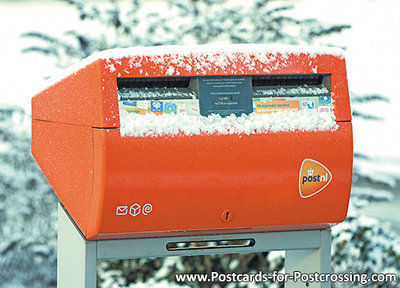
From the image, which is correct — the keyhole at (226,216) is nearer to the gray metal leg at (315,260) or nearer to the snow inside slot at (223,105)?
the snow inside slot at (223,105)

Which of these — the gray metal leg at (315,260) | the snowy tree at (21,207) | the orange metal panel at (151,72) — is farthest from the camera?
Answer: the snowy tree at (21,207)

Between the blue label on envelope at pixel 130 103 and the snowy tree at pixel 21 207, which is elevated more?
the blue label on envelope at pixel 130 103

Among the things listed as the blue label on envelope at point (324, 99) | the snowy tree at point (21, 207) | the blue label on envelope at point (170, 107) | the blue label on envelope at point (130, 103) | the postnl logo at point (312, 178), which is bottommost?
the snowy tree at point (21, 207)

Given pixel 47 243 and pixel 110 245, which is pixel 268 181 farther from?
pixel 47 243

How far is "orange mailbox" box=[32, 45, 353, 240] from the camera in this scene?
1.21m

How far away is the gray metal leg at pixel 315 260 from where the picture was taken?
1.50 m

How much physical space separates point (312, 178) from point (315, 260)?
32 cm

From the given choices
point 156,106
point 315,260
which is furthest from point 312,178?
point 156,106

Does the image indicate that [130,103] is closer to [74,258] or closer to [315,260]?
[74,258]

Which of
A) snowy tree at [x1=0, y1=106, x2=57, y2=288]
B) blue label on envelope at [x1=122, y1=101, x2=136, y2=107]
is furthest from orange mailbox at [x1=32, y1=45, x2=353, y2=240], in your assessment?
snowy tree at [x1=0, y1=106, x2=57, y2=288]

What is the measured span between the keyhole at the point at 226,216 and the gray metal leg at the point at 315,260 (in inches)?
13.1

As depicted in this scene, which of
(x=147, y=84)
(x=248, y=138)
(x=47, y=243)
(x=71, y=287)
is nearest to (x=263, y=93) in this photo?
(x=248, y=138)

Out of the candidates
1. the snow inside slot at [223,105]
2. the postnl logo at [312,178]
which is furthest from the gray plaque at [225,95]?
the postnl logo at [312,178]

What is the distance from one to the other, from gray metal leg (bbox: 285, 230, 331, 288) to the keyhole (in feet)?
1.09
